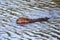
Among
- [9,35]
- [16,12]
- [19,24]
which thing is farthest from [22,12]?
[9,35]

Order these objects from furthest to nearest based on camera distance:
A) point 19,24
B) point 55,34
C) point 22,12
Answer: point 22,12, point 19,24, point 55,34

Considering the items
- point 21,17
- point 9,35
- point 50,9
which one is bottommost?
point 9,35

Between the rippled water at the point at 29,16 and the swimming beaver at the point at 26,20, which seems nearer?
the rippled water at the point at 29,16

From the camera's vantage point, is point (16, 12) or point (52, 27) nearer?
point (52, 27)

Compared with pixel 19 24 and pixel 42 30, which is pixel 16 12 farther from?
pixel 42 30

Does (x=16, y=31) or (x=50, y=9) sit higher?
(x=50, y=9)

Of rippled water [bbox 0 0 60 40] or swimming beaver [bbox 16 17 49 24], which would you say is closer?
rippled water [bbox 0 0 60 40]

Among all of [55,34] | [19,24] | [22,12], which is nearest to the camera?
[55,34]
